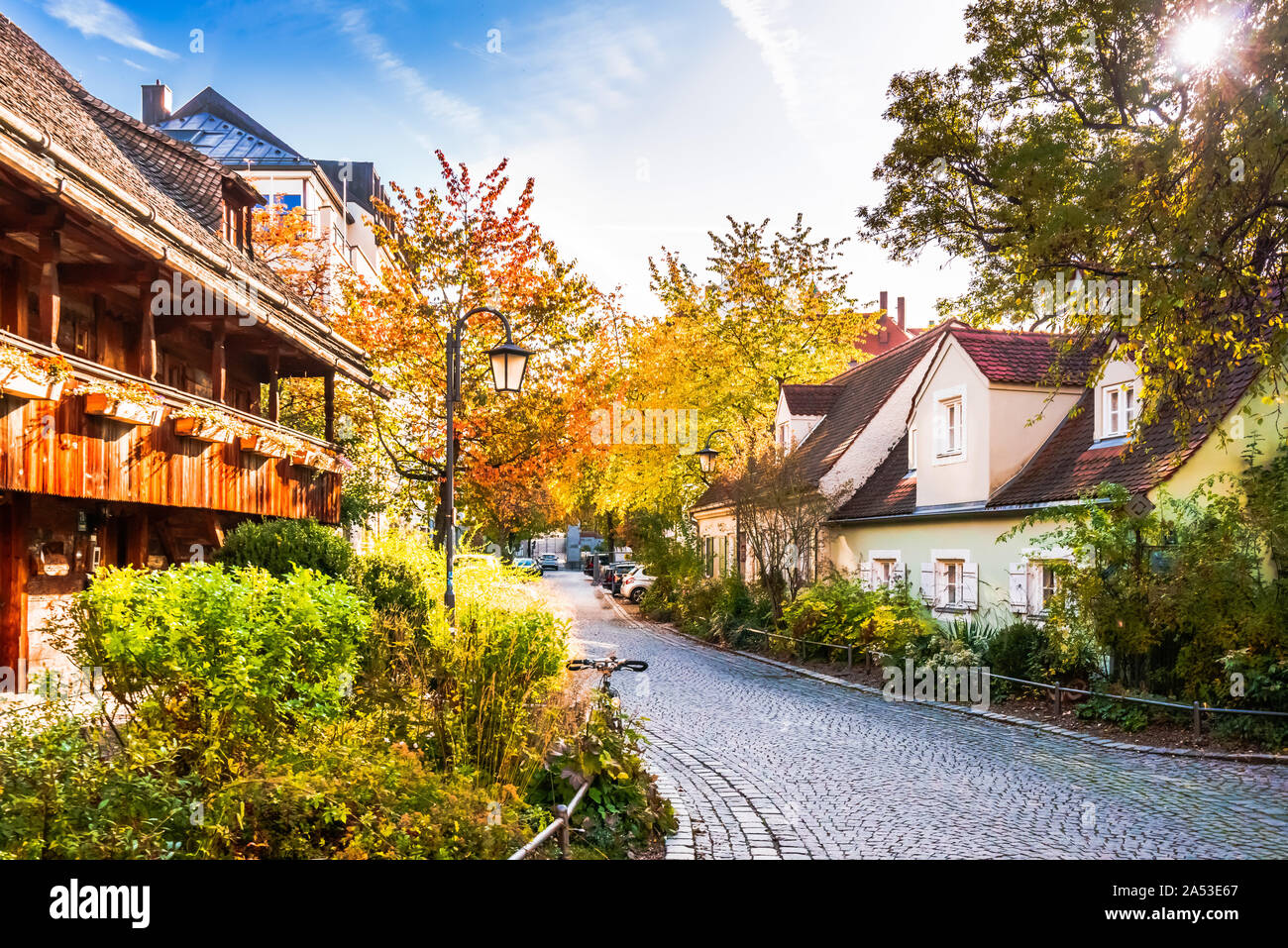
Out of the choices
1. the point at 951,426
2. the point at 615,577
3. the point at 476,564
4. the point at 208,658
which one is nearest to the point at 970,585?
the point at 951,426

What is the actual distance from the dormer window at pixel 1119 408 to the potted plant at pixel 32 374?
1534 centimetres

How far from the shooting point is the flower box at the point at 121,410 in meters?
10.8

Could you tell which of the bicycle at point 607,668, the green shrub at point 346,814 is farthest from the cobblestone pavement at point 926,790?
the green shrub at point 346,814

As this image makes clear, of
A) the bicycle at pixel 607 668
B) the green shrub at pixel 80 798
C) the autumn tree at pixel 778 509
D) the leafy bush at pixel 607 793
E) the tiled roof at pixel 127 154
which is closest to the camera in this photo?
the green shrub at pixel 80 798

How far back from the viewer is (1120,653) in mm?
13258

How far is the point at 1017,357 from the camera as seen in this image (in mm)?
→ 19984

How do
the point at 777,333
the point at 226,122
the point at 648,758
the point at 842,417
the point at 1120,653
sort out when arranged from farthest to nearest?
the point at 226,122
the point at 777,333
the point at 842,417
the point at 1120,653
the point at 648,758

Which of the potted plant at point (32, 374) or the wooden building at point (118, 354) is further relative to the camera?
the wooden building at point (118, 354)

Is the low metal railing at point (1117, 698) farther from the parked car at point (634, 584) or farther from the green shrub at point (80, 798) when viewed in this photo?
the parked car at point (634, 584)

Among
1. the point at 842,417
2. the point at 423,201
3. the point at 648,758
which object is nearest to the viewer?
the point at 648,758

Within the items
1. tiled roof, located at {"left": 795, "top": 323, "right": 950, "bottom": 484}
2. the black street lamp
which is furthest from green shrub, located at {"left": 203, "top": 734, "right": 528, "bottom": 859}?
the black street lamp
